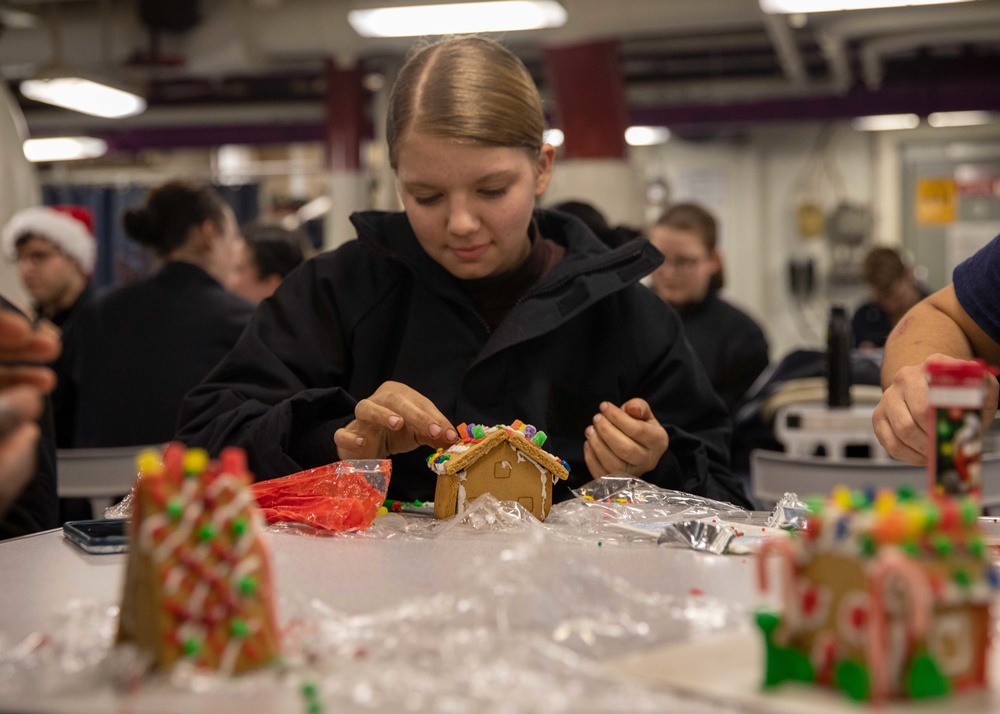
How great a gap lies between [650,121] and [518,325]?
30.3 ft

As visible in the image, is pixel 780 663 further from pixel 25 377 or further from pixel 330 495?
pixel 330 495

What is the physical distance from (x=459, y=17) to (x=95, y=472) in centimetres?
455

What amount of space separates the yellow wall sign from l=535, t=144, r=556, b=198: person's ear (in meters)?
10.4

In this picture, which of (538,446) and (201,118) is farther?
(201,118)

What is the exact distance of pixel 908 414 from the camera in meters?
1.46

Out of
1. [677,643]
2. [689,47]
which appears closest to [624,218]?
[689,47]

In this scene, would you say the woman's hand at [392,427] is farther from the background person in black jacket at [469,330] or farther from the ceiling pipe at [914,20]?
the ceiling pipe at [914,20]

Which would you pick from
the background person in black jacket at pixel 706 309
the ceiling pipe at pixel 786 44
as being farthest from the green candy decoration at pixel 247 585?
the ceiling pipe at pixel 786 44

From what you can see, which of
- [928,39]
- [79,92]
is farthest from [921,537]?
[79,92]

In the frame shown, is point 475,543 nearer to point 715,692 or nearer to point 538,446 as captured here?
point 538,446

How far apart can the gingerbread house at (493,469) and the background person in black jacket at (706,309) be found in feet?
11.1

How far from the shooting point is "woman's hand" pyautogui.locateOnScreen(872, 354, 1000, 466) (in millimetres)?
1440

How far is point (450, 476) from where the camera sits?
1575 mm

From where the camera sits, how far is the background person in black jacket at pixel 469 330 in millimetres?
1780
